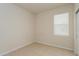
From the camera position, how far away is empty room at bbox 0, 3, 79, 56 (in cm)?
241

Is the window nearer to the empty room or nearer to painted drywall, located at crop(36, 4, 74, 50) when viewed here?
the empty room

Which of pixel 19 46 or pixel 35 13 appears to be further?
pixel 35 13

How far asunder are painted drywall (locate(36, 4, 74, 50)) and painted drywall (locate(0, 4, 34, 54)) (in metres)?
0.45

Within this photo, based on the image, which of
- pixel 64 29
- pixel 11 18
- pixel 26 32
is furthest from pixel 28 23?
pixel 64 29

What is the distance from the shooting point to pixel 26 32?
11.7 ft

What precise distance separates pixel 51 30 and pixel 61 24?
582 millimetres

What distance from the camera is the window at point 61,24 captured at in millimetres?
3012

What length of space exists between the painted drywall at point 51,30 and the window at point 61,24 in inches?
5.7

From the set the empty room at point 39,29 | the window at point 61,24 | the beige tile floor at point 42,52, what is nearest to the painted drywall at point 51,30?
the empty room at point 39,29

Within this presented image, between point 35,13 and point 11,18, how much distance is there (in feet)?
5.04

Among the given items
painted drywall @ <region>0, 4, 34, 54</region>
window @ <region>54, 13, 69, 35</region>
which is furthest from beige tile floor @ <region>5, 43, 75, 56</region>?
window @ <region>54, 13, 69, 35</region>

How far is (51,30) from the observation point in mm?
3545

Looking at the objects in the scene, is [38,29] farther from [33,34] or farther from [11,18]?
[11,18]

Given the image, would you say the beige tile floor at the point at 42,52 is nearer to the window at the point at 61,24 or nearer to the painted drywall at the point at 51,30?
the painted drywall at the point at 51,30
